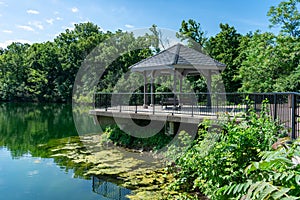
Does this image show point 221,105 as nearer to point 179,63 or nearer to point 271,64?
point 179,63

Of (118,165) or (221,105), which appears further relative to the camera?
(221,105)

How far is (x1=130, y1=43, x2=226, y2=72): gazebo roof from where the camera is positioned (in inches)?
385

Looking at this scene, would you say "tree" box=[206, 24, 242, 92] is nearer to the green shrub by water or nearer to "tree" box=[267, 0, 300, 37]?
"tree" box=[267, 0, 300, 37]

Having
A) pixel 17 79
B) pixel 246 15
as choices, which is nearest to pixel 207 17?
pixel 246 15

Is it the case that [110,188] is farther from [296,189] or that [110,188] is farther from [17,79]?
[17,79]

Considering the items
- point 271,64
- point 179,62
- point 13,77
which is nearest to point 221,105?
point 179,62

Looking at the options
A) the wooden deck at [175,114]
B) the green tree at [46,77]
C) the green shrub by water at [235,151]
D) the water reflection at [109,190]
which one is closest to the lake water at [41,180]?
the water reflection at [109,190]

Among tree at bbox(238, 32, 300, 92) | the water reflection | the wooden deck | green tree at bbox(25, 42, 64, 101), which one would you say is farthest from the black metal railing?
green tree at bbox(25, 42, 64, 101)

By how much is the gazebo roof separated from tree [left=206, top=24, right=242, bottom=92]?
34.3 feet

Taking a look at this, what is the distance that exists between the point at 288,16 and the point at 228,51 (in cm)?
651

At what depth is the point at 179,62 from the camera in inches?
383

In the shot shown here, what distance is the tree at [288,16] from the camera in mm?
14863

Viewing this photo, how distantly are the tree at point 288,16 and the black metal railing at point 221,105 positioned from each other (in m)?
6.77

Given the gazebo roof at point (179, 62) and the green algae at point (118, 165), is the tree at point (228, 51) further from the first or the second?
the green algae at point (118, 165)
